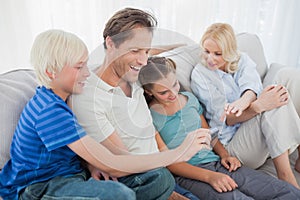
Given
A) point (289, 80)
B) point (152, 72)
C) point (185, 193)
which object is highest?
point (152, 72)

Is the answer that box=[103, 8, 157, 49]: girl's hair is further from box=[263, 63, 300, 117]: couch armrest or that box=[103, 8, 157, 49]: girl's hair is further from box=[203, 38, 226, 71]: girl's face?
box=[263, 63, 300, 117]: couch armrest

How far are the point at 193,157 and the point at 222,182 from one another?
13cm

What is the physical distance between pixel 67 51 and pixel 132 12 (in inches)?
8.1

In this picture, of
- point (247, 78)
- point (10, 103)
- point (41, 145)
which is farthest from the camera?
point (247, 78)

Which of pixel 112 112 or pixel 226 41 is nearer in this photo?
pixel 112 112

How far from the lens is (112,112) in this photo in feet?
3.19

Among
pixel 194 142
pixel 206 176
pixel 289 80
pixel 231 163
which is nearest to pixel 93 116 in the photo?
pixel 194 142

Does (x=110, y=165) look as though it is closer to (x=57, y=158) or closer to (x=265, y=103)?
(x=57, y=158)

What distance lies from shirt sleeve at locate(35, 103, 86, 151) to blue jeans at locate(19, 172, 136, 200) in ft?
0.38

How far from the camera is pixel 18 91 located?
1.19 m

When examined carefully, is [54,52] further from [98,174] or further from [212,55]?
[212,55]

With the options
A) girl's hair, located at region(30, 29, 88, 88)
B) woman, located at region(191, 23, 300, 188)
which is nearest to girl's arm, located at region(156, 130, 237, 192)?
woman, located at region(191, 23, 300, 188)

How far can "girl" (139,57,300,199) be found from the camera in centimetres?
101

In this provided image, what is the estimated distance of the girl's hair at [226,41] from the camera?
1.44m
